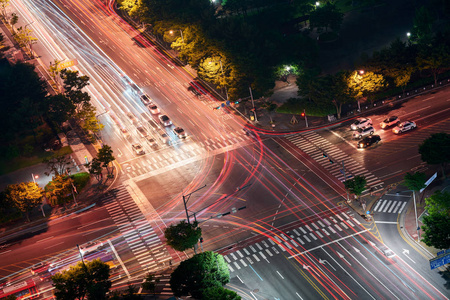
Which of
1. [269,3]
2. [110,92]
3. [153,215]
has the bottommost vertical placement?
[153,215]

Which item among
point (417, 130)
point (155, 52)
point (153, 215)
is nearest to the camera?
point (153, 215)

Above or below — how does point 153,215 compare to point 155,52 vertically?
below

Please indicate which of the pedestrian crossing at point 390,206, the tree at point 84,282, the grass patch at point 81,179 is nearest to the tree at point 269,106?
the pedestrian crossing at point 390,206

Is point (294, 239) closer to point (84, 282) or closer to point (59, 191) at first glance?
point (84, 282)

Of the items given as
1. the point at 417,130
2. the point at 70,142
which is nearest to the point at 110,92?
the point at 70,142

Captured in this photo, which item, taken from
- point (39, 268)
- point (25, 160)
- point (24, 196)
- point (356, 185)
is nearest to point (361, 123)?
point (356, 185)

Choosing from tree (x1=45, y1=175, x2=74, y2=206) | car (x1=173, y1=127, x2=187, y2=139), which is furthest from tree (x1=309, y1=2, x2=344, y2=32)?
tree (x1=45, y1=175, x2=74, y2=206)

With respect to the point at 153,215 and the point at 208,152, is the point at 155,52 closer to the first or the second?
the point at 208,152
